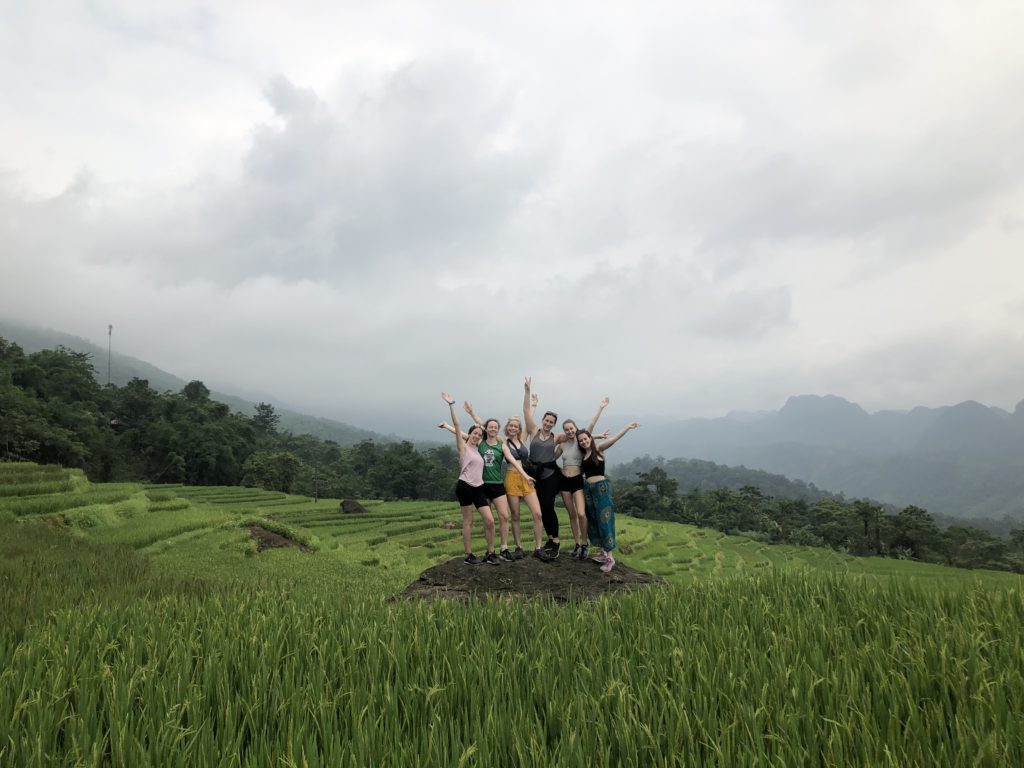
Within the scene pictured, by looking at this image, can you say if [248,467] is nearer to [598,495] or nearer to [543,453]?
[543,453]

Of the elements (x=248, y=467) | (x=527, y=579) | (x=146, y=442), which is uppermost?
(x=527, y=579)

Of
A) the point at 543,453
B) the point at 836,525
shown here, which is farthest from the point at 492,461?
the point at 836,525

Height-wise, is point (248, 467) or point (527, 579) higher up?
point (527, 579)

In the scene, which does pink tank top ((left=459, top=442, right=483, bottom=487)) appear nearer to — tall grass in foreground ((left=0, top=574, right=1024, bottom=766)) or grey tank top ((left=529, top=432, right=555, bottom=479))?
grey tank top ((left=529, top=432, right=555, bottom=479))

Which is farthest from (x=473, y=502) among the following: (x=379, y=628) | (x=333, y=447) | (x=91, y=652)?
(x=333, y=447)

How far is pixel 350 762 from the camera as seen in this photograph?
2502 millimetres

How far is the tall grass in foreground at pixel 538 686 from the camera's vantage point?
2.53m

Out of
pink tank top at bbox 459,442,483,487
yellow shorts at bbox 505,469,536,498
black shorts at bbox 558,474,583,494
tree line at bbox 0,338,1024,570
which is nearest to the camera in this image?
pink tank top at bbox 459,442,483,487

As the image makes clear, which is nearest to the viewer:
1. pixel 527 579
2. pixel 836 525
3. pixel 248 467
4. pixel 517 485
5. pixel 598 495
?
pixel 527 579

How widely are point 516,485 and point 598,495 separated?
141 centimetres

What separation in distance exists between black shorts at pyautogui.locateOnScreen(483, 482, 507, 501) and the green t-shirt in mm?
75

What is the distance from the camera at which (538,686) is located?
331 centimetres

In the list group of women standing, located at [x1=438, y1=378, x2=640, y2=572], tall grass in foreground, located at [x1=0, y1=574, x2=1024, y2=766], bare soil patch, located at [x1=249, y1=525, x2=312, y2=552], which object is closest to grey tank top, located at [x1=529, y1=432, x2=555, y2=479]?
group of women standing, located at [x1=438, y1=378, x2=640, y2=572]

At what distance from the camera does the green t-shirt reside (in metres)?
8.15
